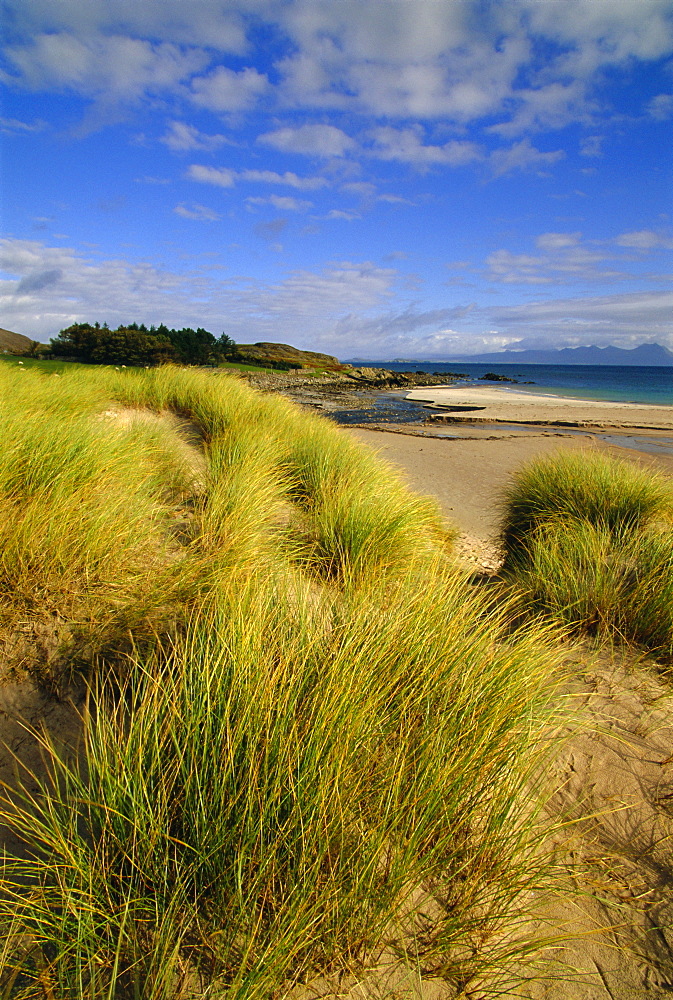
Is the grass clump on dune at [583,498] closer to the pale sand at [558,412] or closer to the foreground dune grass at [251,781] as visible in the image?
the foreground dune grass at [251,781]

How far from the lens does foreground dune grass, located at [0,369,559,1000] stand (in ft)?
4.09

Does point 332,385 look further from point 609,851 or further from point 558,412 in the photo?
point 609,851

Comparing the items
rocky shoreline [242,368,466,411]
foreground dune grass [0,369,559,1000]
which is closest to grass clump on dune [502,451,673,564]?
foreground dune grass [0,369,559,1000]

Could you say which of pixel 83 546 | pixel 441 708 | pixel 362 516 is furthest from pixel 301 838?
pixel 362 516

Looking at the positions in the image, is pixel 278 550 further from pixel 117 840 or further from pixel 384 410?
pixel 384 410

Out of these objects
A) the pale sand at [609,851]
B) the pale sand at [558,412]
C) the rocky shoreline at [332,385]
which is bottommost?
the pale sand at [609,851]

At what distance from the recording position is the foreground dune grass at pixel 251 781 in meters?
1.25

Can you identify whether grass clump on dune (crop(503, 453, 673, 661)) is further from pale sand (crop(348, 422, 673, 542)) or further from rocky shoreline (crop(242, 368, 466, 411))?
rocky shoreline (crop(242, 368, 466, 411))

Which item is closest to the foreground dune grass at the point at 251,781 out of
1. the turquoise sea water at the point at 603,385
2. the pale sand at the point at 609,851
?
the pale sand at the point at 609,851

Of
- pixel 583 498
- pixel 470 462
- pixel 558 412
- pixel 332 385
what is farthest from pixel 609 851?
pixel 332 385

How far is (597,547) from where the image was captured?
11.9 ft

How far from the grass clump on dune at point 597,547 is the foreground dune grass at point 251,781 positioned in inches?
38.4

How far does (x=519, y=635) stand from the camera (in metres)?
2.55

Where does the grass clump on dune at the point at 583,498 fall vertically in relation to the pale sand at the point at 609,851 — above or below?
above
